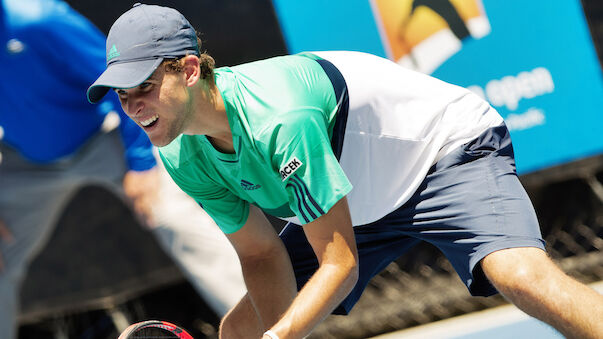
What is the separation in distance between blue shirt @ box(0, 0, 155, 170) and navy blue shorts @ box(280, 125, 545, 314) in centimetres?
138

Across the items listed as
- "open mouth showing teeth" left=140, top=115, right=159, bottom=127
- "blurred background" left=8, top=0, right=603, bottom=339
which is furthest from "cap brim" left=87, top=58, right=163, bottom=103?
"blurred background" left=8, top=0, right=603, bottom=339

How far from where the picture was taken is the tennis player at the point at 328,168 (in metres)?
2.17

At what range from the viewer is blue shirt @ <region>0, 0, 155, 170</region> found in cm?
358

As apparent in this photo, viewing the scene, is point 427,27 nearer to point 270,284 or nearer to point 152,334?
point 270,284

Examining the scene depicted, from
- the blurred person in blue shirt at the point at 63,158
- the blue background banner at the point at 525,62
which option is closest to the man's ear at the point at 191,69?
the blurred person in blue shirt at the point at 63,158

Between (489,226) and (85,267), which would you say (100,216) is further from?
(489,226)

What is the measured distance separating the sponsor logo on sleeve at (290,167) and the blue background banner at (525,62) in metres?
1.79

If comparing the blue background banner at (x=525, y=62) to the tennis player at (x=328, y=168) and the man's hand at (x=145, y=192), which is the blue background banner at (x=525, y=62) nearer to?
the man's hand at (x=145, y=192)

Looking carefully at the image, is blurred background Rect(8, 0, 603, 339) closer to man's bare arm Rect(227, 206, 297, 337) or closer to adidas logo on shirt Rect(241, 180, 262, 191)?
man's bare arm Rect(227, 206, 297, 337)

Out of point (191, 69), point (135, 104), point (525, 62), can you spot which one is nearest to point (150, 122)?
point (135, 104)

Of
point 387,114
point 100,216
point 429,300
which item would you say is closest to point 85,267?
point 100,216

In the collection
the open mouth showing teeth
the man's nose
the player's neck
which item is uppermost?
the man's nose

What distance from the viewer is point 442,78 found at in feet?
12.6

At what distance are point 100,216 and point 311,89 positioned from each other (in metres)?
2.29
